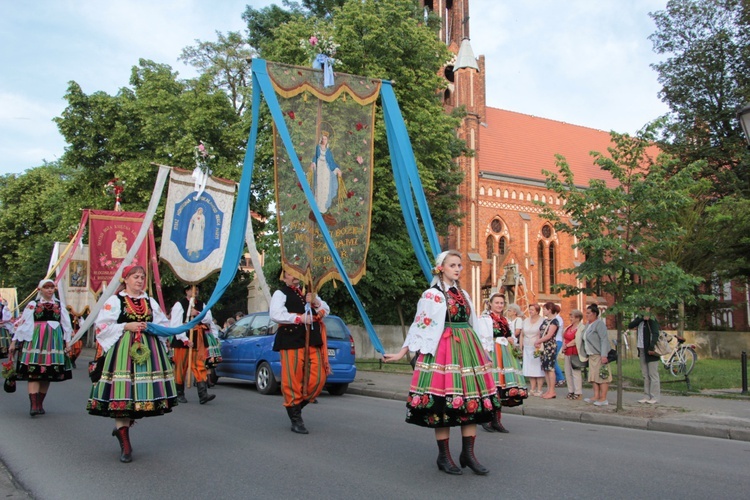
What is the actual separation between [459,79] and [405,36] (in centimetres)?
1469

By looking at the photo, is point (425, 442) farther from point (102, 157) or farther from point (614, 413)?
point (102, 157)

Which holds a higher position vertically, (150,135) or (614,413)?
(150,135)

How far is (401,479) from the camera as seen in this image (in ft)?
18.5

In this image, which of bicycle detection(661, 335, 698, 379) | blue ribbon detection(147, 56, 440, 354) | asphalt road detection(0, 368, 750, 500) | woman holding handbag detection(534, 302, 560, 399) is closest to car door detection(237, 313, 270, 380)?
asphalt road detection(0, 368, 750, 500)

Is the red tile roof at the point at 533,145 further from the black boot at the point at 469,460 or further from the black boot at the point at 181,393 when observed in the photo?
the black boot at the point at 469,460

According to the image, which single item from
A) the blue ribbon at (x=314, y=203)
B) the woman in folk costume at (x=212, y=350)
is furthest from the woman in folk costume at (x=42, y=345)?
the blue ribbon at (x=314, y=203)

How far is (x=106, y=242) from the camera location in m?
15.0

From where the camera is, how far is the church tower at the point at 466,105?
116 ft

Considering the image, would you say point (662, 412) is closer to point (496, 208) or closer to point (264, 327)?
point (264, 327)

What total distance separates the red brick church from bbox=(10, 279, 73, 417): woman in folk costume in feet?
84.9

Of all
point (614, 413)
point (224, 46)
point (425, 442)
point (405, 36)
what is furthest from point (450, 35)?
point (425, 442)

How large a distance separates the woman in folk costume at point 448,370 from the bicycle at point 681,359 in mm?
11635

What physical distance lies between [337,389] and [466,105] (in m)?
26.0

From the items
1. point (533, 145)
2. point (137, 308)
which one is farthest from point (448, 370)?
point (533, 145)
